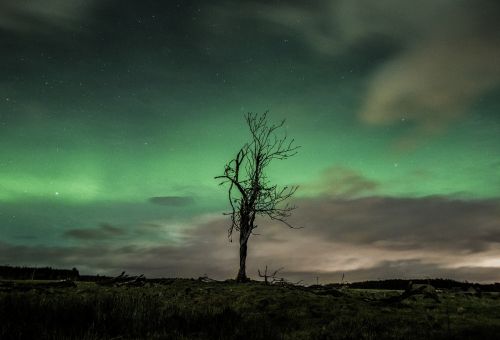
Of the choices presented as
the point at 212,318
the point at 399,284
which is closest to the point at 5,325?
the point at 212,318

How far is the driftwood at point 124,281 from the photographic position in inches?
698

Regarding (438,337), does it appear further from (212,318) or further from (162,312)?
(162,312)

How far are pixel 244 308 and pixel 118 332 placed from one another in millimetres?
4586

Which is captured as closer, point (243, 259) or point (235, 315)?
point (235, 315)

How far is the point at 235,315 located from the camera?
1122 cm

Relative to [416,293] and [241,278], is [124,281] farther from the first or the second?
[416,293]

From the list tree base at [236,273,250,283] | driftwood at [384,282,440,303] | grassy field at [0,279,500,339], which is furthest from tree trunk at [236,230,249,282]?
driftwood at [384,282,440,303]

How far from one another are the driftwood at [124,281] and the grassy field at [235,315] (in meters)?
1.08

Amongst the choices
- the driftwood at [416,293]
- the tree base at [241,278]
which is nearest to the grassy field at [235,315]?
the driftwood at [416,293]

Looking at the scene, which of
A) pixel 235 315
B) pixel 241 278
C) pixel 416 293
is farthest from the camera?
pixel 241 278

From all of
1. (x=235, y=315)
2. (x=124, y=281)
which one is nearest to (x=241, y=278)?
(x=124, y=281)

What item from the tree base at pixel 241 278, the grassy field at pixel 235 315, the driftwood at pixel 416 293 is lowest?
the grassy field at pixel 235 315

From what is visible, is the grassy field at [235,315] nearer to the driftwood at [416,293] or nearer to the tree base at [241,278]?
the driftwood at [416,293]

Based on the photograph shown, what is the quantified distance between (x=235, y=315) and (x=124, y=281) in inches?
347
